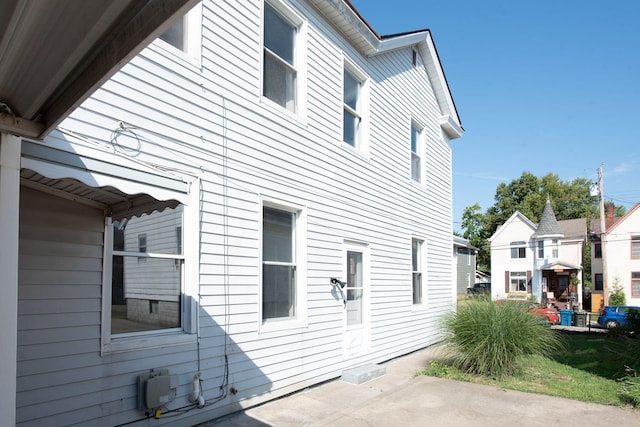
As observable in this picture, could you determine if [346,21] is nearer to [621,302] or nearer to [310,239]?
[310,239]

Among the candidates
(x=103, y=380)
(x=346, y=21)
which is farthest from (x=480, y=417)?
(x=346, y=21)

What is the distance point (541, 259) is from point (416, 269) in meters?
29.2

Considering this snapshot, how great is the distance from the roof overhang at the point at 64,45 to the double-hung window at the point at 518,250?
132ft

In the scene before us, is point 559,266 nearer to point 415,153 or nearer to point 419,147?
point 419,147

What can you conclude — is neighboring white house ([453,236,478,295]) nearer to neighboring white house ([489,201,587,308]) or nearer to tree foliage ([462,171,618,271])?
neighboring white house ([489,201,587,308])

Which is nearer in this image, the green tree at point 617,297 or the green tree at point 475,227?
the green tree at point 617,297

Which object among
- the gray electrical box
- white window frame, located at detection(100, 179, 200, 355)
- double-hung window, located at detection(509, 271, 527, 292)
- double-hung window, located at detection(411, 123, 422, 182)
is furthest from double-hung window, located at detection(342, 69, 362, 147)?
double-hung window, located at detection(509, 271, 527, 292)

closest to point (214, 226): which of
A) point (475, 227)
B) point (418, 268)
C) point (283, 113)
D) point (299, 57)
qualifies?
point (283, 113)

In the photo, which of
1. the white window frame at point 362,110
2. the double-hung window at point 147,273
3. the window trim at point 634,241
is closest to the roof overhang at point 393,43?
the white window frame at point 362,110

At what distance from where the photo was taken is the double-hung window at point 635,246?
3256 cm

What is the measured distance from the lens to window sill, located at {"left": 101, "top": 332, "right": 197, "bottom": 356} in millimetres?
4270

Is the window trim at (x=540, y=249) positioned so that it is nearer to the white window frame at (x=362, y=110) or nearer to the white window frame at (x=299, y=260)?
the white window frame at (x=362, y=110)

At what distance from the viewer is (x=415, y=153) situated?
11719 mm

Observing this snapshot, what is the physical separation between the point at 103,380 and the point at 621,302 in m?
34.0
